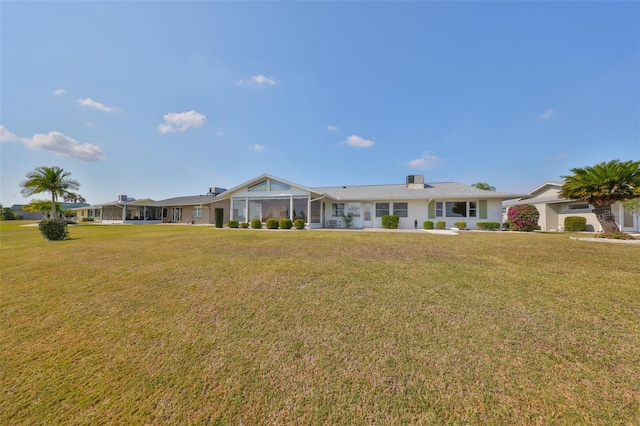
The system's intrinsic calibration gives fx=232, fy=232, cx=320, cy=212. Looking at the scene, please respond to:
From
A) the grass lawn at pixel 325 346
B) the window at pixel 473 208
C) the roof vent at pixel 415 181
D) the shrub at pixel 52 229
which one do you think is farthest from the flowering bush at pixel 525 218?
the shrub at pixel 52 229

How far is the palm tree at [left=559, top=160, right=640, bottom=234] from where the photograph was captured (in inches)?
393

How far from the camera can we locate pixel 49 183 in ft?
87.7

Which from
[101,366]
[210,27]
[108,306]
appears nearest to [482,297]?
[101,366]

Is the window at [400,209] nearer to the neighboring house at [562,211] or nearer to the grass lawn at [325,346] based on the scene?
the neighboring house at [562,211]

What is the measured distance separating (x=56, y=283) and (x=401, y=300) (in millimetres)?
7452

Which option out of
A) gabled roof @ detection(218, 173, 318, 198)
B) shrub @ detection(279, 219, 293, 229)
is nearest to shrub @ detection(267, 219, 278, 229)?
shrub @ detection(279, 219, 293, 229)

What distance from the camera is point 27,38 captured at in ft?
29.5

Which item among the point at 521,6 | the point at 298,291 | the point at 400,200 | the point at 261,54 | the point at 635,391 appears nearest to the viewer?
the point at 635,391

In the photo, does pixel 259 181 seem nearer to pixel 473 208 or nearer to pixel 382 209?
pixel 382 209

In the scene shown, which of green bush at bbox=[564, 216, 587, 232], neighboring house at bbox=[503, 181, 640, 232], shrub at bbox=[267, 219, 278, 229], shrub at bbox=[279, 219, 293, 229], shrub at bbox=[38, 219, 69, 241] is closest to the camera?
shrub at bbox=[38, 219, 69, 241]

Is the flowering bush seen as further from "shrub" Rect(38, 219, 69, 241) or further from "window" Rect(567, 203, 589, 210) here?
"shrub" Rect(38, 219, 69, 241)

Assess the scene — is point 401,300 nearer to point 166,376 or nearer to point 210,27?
point 166,376

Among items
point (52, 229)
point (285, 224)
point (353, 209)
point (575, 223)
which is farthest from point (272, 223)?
point (575, 223)

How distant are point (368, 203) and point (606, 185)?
13.1 m
